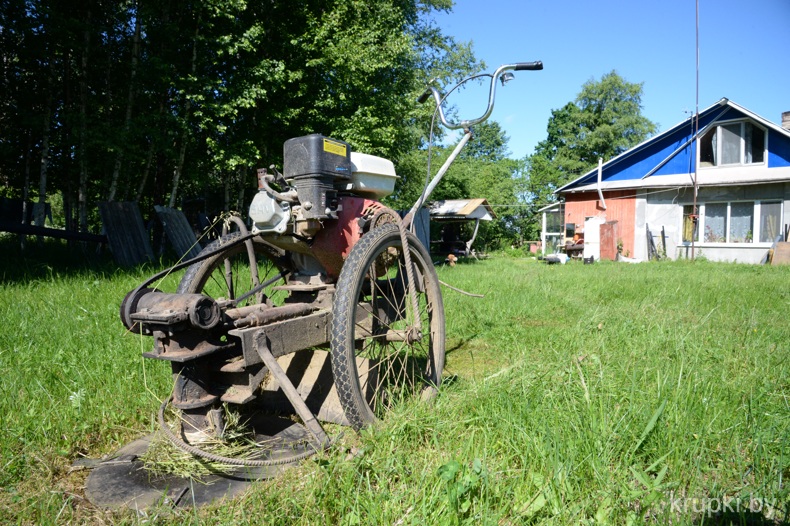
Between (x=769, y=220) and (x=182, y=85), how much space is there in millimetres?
16700

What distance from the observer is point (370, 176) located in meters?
2.94

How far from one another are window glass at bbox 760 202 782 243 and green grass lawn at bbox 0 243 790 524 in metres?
13.9

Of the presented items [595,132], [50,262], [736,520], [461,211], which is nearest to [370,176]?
[736,520]

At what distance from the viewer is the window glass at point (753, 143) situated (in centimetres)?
1584

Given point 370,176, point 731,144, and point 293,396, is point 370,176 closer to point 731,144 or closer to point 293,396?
point 293,396

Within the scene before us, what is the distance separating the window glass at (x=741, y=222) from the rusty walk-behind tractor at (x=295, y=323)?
16.0 meters

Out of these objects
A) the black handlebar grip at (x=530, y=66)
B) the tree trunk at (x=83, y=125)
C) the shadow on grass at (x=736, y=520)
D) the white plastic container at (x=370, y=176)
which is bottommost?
the shadow on grass at (x=736, y=520)

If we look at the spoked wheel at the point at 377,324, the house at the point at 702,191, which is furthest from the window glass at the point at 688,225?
the spoked wheel at the point at 377,324

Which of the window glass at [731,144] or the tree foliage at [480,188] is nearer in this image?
the window glass at [731,144]

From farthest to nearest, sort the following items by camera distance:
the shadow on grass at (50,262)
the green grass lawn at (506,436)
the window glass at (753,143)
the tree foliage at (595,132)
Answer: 1. the tree foliage at (595,132)
2. the window glass at (753,143)
3. the shadow on grass at (50,262)
4. the green grass lawn at (506,436)

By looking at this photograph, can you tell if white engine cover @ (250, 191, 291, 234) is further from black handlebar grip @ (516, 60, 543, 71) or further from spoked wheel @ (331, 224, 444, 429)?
black handlebar grip @ (516, 60, 543, 71)

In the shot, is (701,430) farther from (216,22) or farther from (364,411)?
(216,22)

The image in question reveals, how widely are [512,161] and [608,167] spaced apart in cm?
2737

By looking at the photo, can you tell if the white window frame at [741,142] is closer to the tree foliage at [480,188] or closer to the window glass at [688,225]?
the window glass at [688,225]
